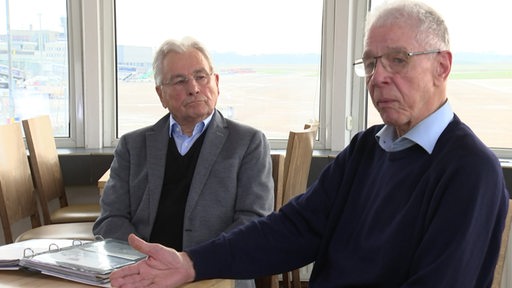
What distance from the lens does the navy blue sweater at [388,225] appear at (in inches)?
49.9

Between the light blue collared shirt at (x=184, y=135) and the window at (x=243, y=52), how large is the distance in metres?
A: 1.61

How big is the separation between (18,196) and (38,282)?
1.83 m

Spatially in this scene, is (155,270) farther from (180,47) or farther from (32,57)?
(32,57)

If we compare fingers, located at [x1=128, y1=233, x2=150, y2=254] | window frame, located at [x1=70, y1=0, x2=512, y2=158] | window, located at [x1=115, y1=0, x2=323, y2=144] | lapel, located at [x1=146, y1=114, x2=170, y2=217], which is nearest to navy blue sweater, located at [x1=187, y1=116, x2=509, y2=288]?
fingers, located at [x1=128, y1=233, x2=150, y2=254]

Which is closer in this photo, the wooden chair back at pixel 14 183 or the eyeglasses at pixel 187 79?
the eyeglasses at pixel 187 79

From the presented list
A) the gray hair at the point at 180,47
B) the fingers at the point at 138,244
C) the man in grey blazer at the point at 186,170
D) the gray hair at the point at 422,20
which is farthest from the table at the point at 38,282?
the gray hair at the point at 180,47

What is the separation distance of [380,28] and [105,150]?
2.56 metres

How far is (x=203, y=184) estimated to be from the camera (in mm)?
2059

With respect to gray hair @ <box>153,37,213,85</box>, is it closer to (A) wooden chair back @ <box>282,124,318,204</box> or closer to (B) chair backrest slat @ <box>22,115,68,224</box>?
(A) wooden chair back @ <box>282,124,318,204</box>

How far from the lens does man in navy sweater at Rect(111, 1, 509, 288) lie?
4.18 feet

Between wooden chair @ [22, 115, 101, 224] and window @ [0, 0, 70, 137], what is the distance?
35 cm

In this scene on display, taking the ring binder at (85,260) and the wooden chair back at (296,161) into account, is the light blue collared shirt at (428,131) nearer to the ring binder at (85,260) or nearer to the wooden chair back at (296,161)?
the ring binder at (85,260)

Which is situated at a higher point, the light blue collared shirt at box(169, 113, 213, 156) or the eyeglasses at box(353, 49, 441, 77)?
the eyeglasses at box(353, 49, 441, 77)

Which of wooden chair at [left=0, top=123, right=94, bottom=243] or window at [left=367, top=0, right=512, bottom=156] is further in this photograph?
window at [left=367, top=0, right=512, bottom=156]
